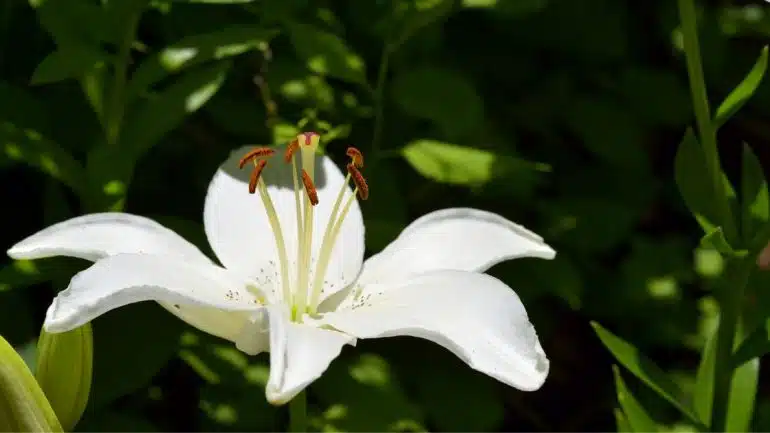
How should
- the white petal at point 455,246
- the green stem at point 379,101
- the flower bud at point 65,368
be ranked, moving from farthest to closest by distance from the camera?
1. the green stem at point 379,101
2. the white petal at point 455,246
3. the flower bud at point 65,368

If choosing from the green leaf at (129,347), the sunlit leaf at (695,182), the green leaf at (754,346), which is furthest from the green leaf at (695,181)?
the green leaf at (129,347)

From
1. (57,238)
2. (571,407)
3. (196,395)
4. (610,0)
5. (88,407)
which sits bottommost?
(571,407)

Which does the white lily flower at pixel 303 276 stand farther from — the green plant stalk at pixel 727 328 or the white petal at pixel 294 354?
the green plant stalk at pixel 727 328

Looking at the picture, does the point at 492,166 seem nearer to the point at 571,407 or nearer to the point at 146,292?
the point at 146,292

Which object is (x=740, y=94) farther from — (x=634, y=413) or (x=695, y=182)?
(x=634, y=413)

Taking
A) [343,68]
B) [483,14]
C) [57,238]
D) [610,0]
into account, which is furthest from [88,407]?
[610,0]

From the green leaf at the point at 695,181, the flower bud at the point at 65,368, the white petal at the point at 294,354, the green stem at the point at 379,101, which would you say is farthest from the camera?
the green stem at the point at 379,101

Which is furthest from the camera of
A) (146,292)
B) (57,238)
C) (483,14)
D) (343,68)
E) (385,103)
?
(483,14)
